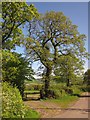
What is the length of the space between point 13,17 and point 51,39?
1828cm

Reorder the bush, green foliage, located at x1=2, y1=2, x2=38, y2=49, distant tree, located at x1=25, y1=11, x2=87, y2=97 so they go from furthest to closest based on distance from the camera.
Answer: distant tree, located at x1=25, y1=11, x2=87, y2=97, green foliage, located at x1=2, y1=2, x2=38, y2=49, the bush

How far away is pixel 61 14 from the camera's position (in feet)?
121

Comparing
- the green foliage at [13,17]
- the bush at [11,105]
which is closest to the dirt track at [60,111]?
the bush at [11,105]

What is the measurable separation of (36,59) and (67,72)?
7.63m

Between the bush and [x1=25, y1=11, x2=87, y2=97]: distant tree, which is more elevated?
[x1=25, y1=11, x2=87, y2=97]: distant tree

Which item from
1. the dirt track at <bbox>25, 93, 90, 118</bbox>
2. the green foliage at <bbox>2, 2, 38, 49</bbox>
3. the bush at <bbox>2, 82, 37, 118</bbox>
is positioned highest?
the green foliage at <bbox>2, 2, 38, 49</bbox>

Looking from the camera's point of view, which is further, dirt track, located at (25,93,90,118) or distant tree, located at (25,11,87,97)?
distant tree, located at (25,11,87,97)

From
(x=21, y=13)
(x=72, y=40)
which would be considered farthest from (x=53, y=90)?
(x=21, y=13)

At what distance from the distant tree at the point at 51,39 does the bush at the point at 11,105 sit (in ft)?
63.5

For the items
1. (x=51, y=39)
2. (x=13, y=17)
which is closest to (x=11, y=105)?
(x=13, y=17)

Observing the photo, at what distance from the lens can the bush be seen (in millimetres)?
14663

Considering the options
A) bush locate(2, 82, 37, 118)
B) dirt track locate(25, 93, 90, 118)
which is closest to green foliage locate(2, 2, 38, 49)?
bush locate(2, 82, 37, 118)

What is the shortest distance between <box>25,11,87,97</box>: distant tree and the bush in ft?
63.5

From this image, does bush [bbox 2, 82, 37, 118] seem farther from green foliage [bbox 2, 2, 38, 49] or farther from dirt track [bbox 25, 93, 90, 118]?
green foliage [bbox 2, 2, 38, 49]
